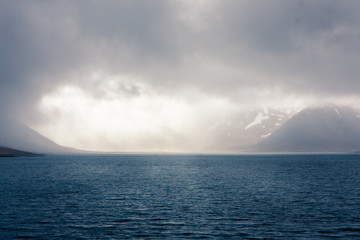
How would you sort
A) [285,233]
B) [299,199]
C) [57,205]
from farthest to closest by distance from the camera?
[299,199] → [57,205] → [285,233]

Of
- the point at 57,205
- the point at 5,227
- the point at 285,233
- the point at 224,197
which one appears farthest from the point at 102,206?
the point at 285,233

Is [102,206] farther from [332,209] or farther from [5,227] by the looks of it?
[332,209]

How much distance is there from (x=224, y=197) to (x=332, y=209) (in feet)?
Answer: 72.9

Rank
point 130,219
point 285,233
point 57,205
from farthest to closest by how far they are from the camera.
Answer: point 57,205, point 130,219, point 285,233

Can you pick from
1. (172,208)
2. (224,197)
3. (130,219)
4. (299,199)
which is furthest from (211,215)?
(299,199)

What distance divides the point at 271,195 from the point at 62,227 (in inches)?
1863

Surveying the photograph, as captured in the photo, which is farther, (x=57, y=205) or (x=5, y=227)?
(x=57, y=205)

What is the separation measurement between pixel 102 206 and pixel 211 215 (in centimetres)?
2062

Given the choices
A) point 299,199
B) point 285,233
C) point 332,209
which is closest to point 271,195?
point 299,199

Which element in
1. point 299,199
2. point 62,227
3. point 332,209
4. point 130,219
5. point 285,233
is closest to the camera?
point 285,233

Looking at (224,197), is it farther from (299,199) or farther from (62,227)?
(62,227)

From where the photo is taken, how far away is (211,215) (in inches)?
2044

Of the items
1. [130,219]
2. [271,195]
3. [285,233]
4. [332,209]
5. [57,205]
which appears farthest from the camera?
[271,195]

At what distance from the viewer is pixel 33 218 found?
4916 cm
